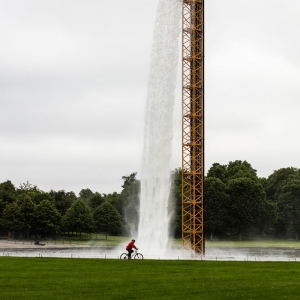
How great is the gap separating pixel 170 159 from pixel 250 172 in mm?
68354

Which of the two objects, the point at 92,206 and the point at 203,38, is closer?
the point at 203,38

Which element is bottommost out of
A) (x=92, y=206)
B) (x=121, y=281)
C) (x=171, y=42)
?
(x=121, y=281)

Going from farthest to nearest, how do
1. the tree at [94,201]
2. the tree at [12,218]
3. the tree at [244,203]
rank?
the tree at [94,201]
the tree at [244,203]
the tree at [12,218]

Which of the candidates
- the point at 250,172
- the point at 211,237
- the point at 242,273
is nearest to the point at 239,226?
the point at 211,237

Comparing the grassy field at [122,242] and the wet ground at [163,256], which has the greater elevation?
the grassy field at [122,242]

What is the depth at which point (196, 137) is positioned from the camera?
193ft

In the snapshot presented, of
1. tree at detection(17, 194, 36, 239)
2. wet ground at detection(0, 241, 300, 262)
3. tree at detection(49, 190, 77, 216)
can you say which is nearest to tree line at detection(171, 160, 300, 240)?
tree at detection(17, 194, 36, 239)

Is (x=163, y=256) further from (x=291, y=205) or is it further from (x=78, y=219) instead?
(x=291, y=205)

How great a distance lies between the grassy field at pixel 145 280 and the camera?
2173 centimetres

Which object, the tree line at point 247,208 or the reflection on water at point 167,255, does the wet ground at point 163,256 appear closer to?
the reflection on water at point 167,255

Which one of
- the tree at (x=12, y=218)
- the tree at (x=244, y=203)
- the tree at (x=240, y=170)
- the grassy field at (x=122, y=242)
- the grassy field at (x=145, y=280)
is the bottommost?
the grassy field at (x=145, y=280)

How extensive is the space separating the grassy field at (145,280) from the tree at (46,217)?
63.0m

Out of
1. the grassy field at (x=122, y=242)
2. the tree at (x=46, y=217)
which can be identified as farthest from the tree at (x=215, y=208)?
the tree at (x=46, y=217)

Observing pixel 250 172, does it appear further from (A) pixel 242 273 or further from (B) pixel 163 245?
(A) pixel 242 273
